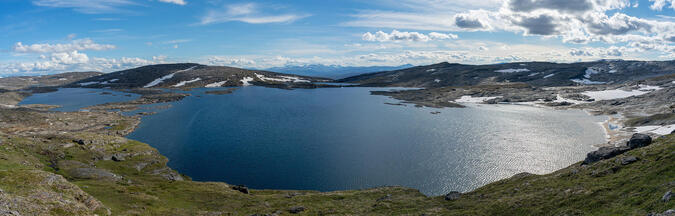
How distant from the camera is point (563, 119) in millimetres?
135125

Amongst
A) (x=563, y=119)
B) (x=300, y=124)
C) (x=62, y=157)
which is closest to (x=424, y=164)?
(x=300, y=124)

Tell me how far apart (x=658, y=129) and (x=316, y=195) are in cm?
10549

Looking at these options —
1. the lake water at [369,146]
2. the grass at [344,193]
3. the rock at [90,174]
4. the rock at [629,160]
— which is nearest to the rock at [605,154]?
the grass at [344,193]

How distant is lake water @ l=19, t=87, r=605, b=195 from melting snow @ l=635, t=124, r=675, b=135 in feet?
36.9

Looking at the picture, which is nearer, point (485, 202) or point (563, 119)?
point (485, 202)

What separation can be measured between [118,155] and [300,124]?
6655cm

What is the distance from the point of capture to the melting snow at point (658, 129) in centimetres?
8604

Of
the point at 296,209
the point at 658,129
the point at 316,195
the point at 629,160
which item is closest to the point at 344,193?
the point at 316,195

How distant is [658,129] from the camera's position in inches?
3602

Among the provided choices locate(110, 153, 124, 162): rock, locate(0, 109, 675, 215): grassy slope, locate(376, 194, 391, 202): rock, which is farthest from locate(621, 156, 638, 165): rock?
locate(110, 153, 124, 162): rock

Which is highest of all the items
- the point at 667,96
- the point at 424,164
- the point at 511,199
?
the point at 667,96

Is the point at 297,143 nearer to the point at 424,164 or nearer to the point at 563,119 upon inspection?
the point at 424,164

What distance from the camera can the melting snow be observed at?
86.0 meters

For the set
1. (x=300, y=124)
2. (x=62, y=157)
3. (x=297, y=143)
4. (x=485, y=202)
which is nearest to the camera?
(x=485, y=202)
